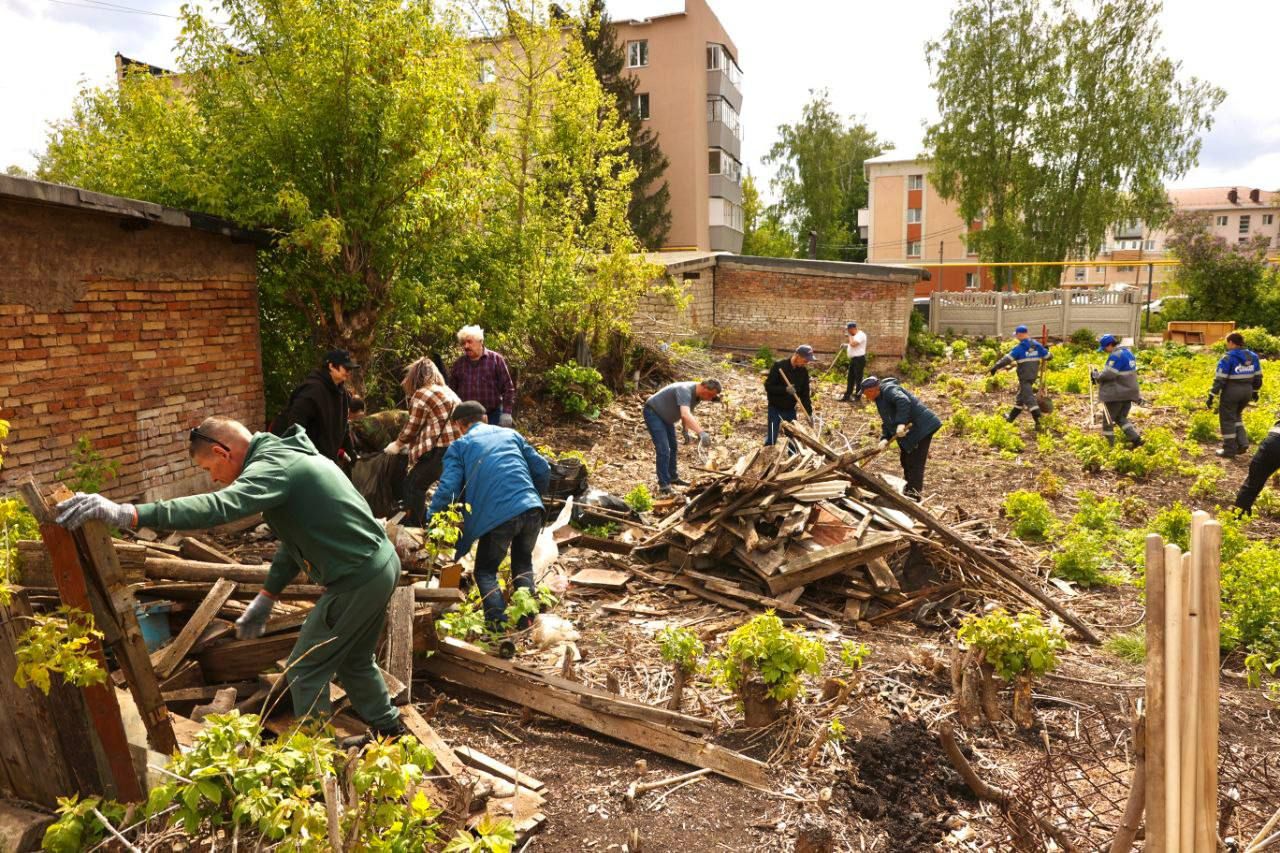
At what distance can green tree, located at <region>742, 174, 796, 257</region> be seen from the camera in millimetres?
47688

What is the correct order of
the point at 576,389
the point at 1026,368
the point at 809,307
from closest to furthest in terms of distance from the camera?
the point at 576,389 < the point at 1026,368 < the point at 809,307

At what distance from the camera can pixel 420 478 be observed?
7.82m

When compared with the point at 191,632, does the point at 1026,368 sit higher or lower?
higher

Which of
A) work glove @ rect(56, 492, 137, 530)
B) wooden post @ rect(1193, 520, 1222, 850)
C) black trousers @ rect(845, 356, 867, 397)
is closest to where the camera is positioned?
wooden post @ rect(1193, 520, 1222, 850)

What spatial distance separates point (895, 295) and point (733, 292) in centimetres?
466

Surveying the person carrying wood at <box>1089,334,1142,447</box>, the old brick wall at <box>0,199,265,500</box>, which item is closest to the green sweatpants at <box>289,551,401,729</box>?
the old brick wall at <box>0,199,265,500</box>

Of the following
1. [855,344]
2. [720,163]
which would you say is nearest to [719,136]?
[720,163]

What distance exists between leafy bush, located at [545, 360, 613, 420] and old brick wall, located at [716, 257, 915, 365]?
34.1 ft

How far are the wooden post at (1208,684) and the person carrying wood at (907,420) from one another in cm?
721

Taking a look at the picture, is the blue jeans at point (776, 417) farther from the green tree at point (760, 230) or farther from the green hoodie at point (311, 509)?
the green tree at point (760, 230)

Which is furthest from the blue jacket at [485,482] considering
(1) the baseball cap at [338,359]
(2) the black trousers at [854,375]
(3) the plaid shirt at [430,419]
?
(2) the black trousers at [854,375]

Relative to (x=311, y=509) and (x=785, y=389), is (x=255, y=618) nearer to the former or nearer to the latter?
(x=311, y=509)

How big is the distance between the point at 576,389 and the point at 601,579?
25.3 ft

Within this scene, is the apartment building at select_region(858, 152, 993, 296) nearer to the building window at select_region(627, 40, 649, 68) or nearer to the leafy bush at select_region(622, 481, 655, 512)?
the building window at select_region(627, 40, 649, 68)
